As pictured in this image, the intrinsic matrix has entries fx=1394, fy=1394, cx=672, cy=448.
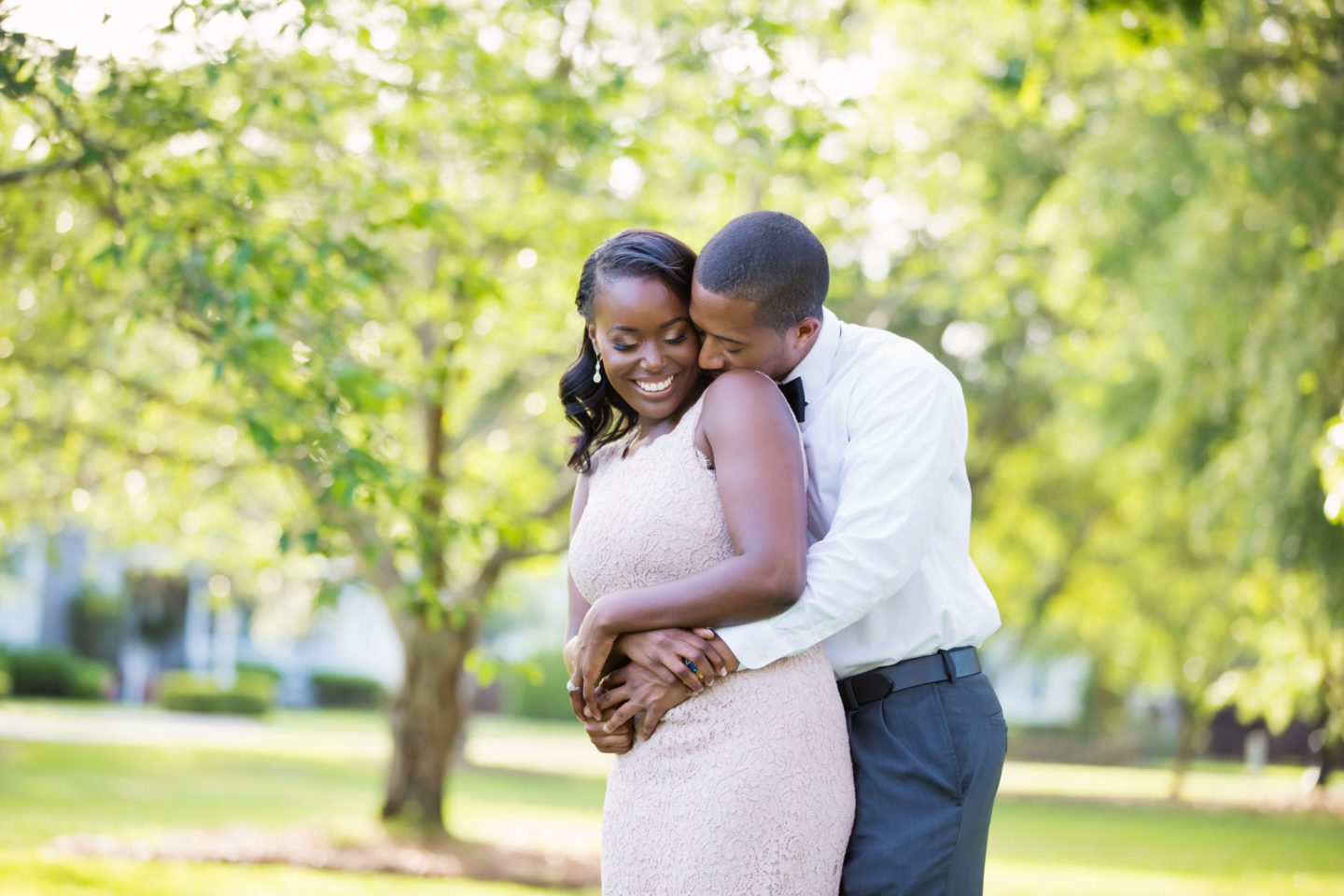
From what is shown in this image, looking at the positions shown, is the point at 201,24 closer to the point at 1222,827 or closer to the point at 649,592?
the point at 649,592

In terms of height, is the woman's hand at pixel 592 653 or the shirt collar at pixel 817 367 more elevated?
the shirt collar at pixel 817 367

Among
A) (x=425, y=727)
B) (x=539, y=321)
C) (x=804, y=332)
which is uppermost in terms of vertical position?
(x=539, y=321)

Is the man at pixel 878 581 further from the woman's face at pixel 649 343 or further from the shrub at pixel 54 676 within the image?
the shrub at pixel 54 676

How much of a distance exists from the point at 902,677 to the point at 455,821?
1353cm

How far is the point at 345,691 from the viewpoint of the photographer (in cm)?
4459

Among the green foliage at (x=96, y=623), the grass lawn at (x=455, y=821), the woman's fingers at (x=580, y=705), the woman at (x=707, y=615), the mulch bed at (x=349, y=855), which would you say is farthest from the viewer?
the green foliage at (x=96, y=623)

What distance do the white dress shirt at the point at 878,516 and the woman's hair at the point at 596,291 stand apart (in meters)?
0.37

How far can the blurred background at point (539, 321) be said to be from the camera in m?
6.23

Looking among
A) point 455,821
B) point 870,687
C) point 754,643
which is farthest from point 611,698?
point 455,821

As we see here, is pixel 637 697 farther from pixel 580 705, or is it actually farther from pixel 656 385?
pixel 656 385

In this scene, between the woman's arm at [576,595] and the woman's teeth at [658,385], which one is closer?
the woman's teeth at [658,385]

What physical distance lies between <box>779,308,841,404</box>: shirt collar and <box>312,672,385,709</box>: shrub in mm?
42831

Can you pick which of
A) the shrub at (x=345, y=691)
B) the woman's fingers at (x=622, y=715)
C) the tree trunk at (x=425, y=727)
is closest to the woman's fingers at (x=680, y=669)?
the woman's fingers at (x=622, y=715)

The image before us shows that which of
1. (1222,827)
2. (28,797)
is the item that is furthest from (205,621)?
(1222,827)
